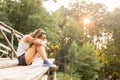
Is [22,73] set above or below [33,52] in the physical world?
below

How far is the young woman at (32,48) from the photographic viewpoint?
19.0 ft

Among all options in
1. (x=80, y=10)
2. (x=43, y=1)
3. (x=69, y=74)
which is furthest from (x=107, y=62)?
(x=43, y=1)

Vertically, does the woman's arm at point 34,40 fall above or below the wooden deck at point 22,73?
above

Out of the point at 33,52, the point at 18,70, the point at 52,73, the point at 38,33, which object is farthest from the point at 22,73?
the point at 38,33

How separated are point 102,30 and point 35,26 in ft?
68.1

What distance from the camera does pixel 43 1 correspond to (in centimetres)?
2539

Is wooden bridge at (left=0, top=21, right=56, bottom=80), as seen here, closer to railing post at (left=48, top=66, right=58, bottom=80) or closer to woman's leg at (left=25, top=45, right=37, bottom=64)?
railing post at (left=48, top=66, right=58, bottom=80)

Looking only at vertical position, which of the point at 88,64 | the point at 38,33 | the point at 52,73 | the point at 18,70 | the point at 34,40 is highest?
the point at 38,33

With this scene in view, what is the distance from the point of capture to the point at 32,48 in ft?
19.2

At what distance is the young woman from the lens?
578cm

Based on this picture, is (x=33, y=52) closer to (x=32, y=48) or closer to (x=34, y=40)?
(x=32, y=48)

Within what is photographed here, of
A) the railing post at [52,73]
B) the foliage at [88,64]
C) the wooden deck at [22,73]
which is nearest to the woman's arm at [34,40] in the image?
the wooden deck at [22,73]

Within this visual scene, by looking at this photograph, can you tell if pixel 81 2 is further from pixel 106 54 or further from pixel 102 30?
pixel 106 54

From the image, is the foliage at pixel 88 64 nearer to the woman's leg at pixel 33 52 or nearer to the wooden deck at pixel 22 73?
the woman's leg at pixel 33 52
